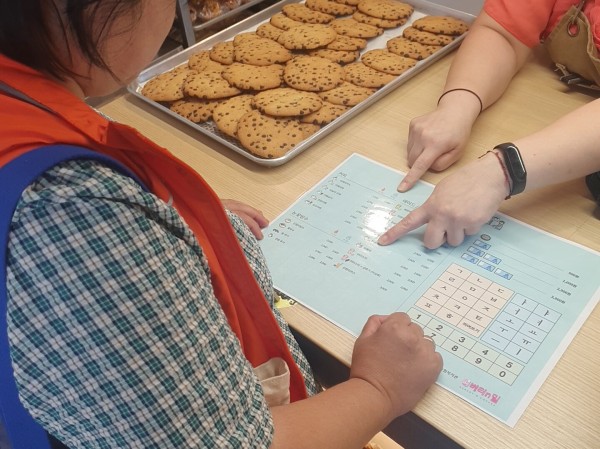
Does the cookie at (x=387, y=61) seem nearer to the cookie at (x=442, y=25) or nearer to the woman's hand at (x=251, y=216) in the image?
the cookie at (x=442, y=25)

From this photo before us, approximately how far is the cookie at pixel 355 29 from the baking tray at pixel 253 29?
2cm

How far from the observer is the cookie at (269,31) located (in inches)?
56.1

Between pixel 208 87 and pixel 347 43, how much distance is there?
366 millimetres

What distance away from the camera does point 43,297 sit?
1.29 ft

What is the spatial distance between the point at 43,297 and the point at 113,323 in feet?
0.17

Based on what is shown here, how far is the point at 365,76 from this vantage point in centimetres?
124

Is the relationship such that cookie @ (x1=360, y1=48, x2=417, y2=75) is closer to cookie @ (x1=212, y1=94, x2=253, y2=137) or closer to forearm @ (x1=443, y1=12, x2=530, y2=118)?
forearm @ (x1=443, y1=12, x2=530, y2=118)

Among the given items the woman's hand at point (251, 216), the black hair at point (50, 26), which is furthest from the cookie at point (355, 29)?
the black hair at point (50, 26)

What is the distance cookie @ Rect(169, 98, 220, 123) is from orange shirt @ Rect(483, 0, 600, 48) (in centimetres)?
62

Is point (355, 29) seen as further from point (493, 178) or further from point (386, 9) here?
point (493, 178)

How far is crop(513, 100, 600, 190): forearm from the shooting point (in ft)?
2.87

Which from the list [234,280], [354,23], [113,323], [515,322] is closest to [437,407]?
[515,322]

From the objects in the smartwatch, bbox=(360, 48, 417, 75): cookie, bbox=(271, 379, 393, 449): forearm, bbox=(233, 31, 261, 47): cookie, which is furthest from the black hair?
bbox=(233, 31, 261, 47): cookie

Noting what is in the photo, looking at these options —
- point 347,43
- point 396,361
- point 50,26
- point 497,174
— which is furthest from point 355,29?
point 50,26
